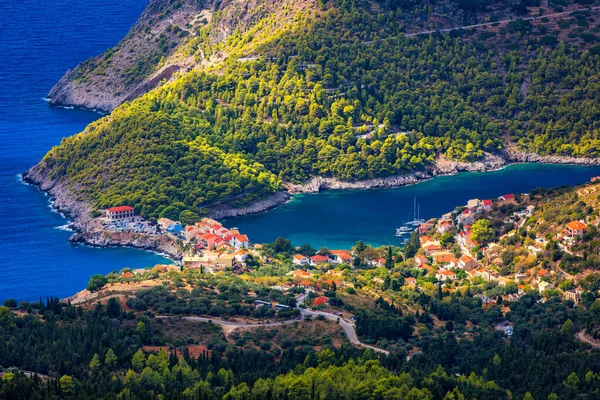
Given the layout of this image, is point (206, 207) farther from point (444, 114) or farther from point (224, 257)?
point (444, 114)

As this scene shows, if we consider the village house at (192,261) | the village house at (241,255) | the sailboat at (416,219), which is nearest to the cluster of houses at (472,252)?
the sailboat at (416,219)

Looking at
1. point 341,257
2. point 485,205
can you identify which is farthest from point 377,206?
point 341,257

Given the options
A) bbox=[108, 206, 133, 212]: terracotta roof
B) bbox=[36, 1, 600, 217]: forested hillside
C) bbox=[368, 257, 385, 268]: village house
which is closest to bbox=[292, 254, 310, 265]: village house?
bbox=[368, 257, 385, 268]: village house

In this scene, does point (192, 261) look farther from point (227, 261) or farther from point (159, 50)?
point (159, 50)

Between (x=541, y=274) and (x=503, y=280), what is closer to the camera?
(x=541, y=274)

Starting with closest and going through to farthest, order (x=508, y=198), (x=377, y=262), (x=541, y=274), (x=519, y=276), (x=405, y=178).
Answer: (x=541, y=274), (x=519, y=276), (x=377, y=262), (x=508, y=198), (x=405, y=178)

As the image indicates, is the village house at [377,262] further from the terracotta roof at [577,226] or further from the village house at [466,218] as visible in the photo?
the terracotta roof at [577,226]

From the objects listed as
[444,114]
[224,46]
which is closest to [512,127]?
[444,114]
